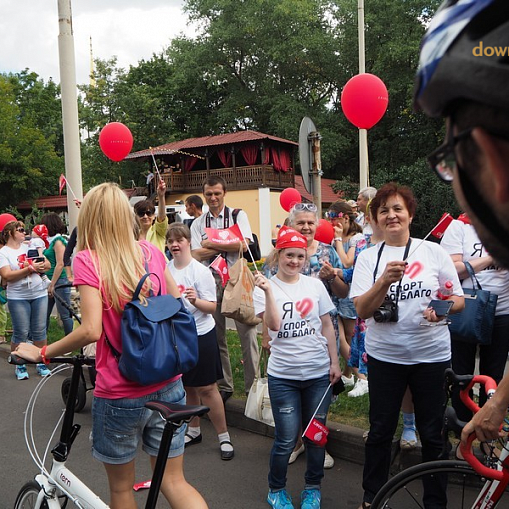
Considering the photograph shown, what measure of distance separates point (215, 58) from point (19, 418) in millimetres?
33640

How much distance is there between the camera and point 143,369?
7.73 feet

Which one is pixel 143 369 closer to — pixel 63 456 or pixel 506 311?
pixel 63 456

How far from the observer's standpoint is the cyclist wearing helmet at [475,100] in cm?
68

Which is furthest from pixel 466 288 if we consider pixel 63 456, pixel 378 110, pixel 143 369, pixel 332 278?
pixel 378 110

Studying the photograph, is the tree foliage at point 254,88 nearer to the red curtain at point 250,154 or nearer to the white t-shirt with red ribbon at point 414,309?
the red curtain at point 250,154

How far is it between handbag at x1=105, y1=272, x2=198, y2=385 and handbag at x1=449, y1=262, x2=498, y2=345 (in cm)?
214

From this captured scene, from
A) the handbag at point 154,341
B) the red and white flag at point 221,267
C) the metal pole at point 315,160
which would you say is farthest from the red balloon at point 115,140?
the handbag at point 154,341

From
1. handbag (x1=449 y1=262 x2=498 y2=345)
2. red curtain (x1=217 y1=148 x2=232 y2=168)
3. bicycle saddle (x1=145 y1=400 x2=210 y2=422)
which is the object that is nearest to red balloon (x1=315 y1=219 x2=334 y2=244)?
handbag (x1=449 y1=262 x2=498 y2=345)

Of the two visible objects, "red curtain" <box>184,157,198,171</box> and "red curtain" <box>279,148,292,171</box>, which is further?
"red curtain" <box>184,157,198,171</box>

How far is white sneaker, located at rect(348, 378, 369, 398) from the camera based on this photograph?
5.13 m

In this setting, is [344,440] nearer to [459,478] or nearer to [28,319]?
[459,478]

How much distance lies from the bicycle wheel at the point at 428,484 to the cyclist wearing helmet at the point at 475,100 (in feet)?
6.04

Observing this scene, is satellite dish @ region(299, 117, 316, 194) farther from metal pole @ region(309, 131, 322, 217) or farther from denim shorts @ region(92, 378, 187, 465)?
denim shorts @ region(92, 378, 187, 465)

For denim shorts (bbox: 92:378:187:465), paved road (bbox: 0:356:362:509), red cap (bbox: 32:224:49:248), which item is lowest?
paved road (bbox: 0:356:362:509)
